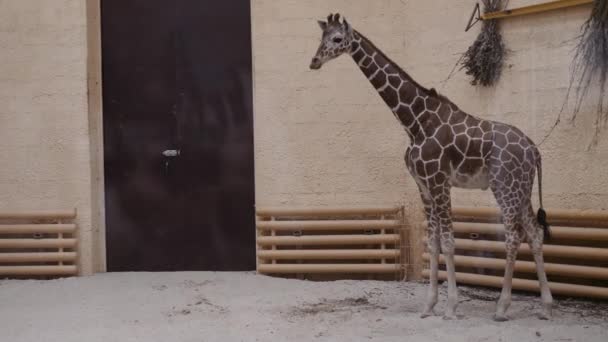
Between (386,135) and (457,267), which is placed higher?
(386,135)

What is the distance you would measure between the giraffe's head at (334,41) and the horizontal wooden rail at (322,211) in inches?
66.3

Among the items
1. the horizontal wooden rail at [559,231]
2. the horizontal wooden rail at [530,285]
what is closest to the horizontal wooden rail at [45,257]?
the horizontal wooden rail at [530,285]

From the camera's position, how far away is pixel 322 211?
662cm

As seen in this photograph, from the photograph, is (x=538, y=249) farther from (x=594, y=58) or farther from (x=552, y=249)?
(x=594, y=58)

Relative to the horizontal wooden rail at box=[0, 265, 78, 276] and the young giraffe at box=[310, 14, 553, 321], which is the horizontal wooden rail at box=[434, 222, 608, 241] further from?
the horizontal wooden rail at box=[0, 265, 78, 276]

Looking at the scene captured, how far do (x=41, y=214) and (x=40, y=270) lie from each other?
0.50 metres

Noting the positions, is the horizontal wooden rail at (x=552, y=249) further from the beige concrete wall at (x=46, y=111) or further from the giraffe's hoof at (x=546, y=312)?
the beige concrete wall at (x=46, y=111)

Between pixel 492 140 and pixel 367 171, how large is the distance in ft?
5.86

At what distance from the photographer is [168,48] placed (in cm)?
712

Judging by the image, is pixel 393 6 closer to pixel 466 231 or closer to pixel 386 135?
pixel 386 135

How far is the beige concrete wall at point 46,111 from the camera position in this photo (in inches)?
271

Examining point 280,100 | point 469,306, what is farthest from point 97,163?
point 469,306

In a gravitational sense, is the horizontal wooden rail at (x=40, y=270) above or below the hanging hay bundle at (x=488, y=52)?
below

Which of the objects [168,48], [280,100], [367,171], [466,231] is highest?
[168,48]
